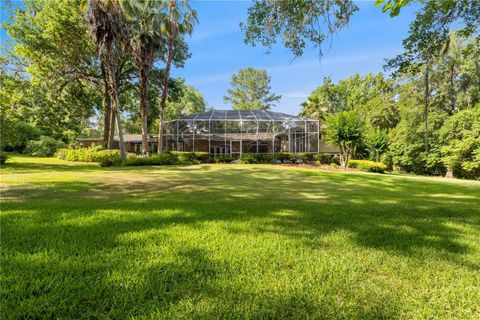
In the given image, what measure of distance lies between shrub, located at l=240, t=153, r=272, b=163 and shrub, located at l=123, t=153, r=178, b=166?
5.85 metres

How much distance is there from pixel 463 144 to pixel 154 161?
24.4m

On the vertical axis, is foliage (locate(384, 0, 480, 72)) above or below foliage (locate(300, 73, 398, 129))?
below

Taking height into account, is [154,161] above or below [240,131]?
below

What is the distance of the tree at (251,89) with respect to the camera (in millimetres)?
48156

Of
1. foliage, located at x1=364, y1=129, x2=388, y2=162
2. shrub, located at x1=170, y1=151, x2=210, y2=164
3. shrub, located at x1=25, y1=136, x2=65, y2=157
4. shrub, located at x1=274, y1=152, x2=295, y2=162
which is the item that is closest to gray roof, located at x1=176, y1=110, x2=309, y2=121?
shrub, located at x1=274, y1=152, x2=295, y2=162

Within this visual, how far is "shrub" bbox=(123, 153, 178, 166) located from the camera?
59.1ft

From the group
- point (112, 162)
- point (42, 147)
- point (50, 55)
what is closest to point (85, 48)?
point (50, 55)

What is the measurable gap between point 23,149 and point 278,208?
39.3 m

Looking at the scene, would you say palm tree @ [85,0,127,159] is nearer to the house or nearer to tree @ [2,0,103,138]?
tree @ [2,0,103,138]

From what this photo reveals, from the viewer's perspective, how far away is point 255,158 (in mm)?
23281

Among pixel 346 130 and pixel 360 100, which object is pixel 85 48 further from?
pixel 360 100

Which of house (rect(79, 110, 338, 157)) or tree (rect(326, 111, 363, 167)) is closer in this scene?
tree (rect(326, 111, 363, 167))

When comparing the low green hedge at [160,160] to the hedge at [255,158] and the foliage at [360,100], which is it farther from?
the foliage at [360,100]

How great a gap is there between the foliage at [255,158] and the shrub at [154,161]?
5.86 m
